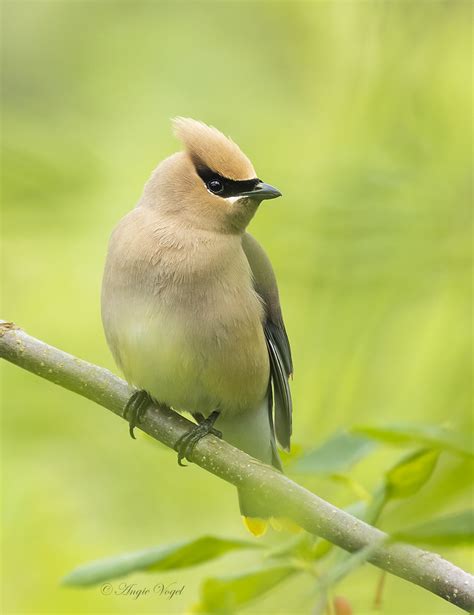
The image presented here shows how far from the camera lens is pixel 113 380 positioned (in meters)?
3.29

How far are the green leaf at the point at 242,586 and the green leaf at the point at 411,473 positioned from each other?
1.22 feet

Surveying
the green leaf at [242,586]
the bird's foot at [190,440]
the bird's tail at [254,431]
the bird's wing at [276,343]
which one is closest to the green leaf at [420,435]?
the green leaf at [242,586]

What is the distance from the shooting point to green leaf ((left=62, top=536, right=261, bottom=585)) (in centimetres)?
220

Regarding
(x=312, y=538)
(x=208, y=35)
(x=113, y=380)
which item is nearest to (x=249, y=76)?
(x=208, y=35)

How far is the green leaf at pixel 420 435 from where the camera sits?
1302 mm

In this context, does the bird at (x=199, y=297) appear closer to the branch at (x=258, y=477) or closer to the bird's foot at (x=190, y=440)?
the bird's foot at (x=190, y=440)

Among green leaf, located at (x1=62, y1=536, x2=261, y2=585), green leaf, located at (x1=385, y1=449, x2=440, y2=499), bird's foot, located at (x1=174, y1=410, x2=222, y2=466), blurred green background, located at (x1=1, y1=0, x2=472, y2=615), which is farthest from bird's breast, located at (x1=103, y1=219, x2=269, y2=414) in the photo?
green leaf, located at (x1=385, y1=449, x2=440, y2=499)

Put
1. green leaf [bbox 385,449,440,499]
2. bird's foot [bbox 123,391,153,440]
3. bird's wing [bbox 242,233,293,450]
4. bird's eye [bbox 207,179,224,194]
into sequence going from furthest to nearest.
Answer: bird's wing [bbox 242,233,293,450]
bird's eye [bbox 207,179,224,194]
bird's foot [bbox 123,391,153,440]
green leaf [bbox 385,449,440,499]

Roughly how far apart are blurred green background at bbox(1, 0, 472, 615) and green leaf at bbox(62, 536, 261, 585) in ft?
0.71

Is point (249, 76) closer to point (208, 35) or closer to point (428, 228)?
point (208, 35)

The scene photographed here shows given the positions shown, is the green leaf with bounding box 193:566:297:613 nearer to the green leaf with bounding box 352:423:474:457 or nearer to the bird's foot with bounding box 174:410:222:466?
the green leaf with bounding box 352:423:474:457

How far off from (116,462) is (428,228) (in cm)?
355

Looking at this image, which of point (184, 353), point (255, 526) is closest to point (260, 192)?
point (184, 353)

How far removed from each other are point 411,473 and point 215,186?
254 centimetres
